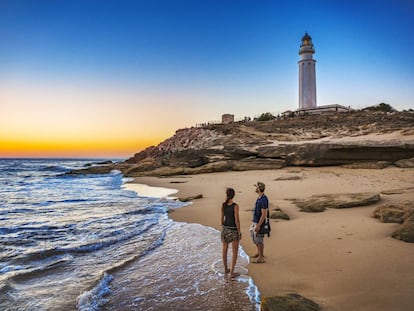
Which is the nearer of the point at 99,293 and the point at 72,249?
the point at 99,293

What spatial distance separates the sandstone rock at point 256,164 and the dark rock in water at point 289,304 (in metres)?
19.1

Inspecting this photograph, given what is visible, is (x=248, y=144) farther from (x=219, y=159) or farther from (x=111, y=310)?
(x=111, y=310)

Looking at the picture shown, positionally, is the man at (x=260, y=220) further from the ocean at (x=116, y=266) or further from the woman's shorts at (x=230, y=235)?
the woman's shorts at (x=230, y=235)

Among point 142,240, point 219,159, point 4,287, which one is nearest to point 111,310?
point 4,287

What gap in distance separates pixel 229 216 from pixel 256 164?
1855 centimetres

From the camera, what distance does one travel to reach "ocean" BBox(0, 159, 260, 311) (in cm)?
431

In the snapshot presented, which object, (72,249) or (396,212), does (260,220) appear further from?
(72,249)

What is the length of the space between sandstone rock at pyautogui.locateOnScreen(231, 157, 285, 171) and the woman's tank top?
17847 mm

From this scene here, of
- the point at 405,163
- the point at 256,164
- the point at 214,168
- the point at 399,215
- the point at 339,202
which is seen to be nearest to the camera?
the point at 399,215

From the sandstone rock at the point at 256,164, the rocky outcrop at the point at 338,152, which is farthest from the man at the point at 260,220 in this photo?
the sandstone rock at the point at 256,164

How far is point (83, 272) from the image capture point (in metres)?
5.59

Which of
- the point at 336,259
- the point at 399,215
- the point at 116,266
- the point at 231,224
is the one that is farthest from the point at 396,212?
the point at 116,266

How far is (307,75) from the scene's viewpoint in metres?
52.1

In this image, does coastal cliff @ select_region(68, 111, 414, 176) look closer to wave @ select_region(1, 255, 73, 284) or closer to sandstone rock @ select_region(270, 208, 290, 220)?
sandstone rock @ select_region(270, 208, 290, 220)
